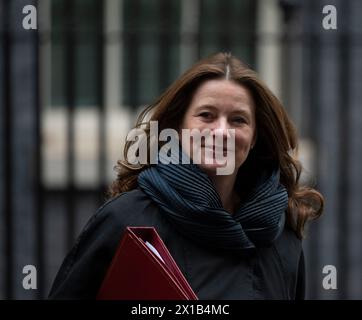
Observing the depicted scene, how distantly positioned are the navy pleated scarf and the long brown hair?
15 cm

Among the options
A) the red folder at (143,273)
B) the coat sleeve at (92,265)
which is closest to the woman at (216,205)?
the coat sleeve at (92,265)

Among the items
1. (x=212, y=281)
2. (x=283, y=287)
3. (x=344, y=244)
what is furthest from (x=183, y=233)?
(x=344, y=244)

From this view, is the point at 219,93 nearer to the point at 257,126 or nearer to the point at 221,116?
the point at 221,116

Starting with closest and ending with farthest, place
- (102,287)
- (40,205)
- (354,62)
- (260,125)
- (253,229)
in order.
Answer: (102,287), (253,229), (260,125), (40,205), (354,62)

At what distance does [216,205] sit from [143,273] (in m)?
0.36

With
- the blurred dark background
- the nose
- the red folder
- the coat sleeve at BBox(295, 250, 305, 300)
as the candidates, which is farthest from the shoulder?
the blurred dark background

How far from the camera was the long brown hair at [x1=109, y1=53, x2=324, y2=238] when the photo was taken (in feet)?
8.82

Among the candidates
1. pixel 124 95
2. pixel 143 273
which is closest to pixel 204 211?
pixel 143 273

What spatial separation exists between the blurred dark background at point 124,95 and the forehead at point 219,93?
2.27 meters

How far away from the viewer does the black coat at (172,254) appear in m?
2.48

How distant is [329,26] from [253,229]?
3.02 metres

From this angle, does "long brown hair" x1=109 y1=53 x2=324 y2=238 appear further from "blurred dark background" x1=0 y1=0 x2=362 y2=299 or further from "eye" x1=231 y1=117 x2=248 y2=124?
"blurred dark background" x1=0 y1=0 x2=362 y2=299

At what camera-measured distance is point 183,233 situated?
8.28 ft

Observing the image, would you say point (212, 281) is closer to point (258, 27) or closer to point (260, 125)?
point (260, 125)
